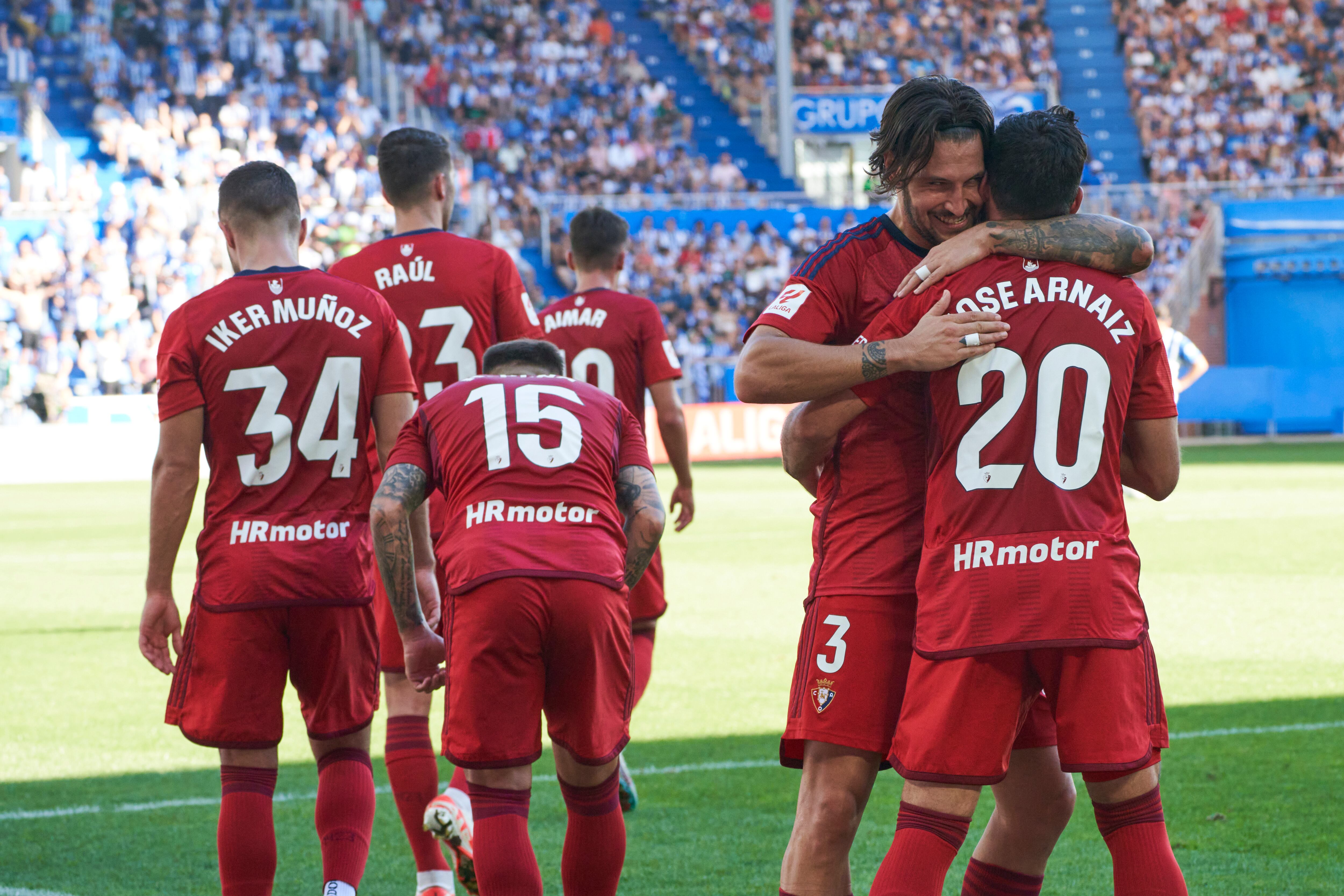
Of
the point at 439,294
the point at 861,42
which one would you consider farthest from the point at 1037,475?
the point at 861,42

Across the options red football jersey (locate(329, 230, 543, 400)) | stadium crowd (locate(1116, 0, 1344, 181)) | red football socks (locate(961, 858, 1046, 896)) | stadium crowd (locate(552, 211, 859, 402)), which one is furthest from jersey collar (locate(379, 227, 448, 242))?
stadium crowd (locate(1116, 0, 1344, 181))

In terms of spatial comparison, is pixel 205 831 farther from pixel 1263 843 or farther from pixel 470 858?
pixel 1263 843

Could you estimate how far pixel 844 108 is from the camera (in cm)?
3203

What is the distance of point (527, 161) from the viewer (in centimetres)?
3244

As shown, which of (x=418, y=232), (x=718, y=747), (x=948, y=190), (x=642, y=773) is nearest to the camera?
(x=948, y=190)

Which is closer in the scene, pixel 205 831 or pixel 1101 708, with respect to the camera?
pixel 1101 708

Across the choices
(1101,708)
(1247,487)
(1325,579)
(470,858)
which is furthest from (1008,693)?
(1247,487)

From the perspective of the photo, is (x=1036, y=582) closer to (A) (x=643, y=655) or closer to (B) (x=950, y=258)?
(B) (x=950, y=258)

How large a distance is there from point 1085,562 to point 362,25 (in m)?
31.6

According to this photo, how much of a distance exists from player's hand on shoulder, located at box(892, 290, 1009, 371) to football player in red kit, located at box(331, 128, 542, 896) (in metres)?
2.33

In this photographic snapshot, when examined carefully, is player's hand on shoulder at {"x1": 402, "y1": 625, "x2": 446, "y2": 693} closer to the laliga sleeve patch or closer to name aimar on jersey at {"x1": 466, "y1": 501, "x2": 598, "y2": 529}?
name aimar on jersey at {"x1": 466, "y1": 501, "x2": 598, "y2": 529}

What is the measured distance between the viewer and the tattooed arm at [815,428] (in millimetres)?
3543

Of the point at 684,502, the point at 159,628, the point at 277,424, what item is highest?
the point at 277,424

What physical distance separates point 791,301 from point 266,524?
62.5 inches
